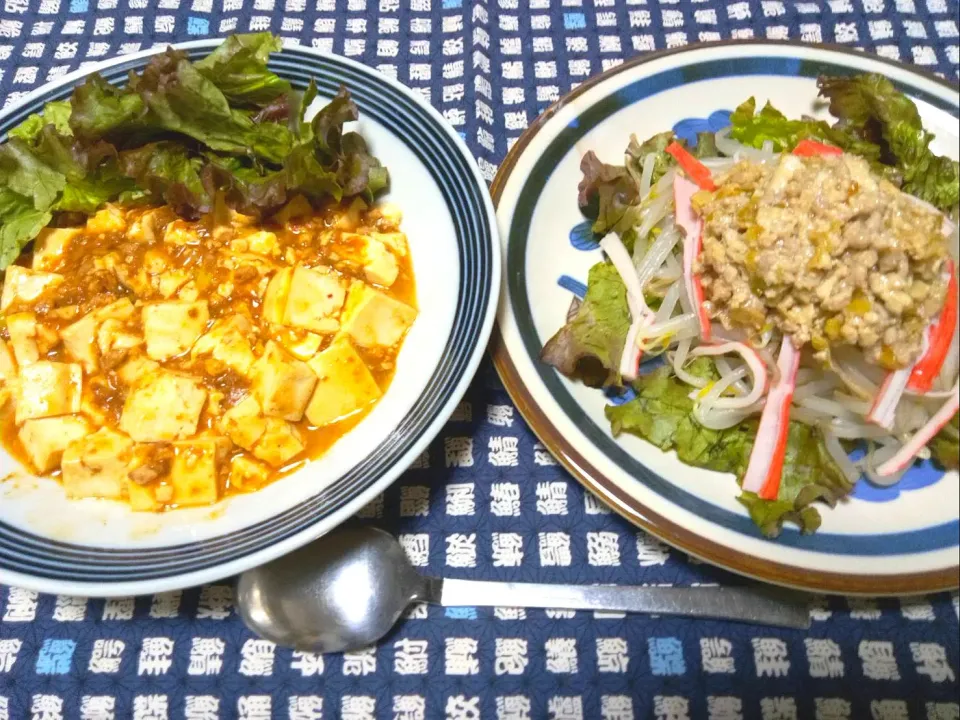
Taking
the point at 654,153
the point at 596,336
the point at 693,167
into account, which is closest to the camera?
the point at 596,336

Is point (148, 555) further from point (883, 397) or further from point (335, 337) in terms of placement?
point (883, 397)

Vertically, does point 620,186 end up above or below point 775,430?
above

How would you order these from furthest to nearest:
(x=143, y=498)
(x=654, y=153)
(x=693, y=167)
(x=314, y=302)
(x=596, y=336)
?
(x=654, y=153)
(x=693, y=167)
(x=596, y=336)
(x=314, y=302)
(x=143, y=498)

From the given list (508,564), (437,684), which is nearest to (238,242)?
(508,564)

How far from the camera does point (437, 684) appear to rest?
1.85 m

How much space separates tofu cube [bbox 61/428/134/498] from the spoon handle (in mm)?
863

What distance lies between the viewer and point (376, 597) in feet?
6.12

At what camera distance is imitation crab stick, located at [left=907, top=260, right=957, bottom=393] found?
1.98m

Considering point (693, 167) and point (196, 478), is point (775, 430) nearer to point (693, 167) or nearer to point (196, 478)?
point (693, 167)

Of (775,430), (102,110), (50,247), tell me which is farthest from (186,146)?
(775,430)

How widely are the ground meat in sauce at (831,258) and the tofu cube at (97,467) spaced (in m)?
1.68

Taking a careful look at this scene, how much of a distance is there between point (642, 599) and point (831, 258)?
3.41ft

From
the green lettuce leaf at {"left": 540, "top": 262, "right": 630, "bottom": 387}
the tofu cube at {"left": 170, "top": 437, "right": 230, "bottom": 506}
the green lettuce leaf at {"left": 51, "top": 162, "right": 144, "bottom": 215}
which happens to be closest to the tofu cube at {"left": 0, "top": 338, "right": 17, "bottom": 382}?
the green lettuce leaf at {"left": 51, "top": 162, "right": 144, "bottom": 215}

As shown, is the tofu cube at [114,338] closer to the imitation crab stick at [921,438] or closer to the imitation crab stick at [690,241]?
the imitation crab stick at [690,241]
